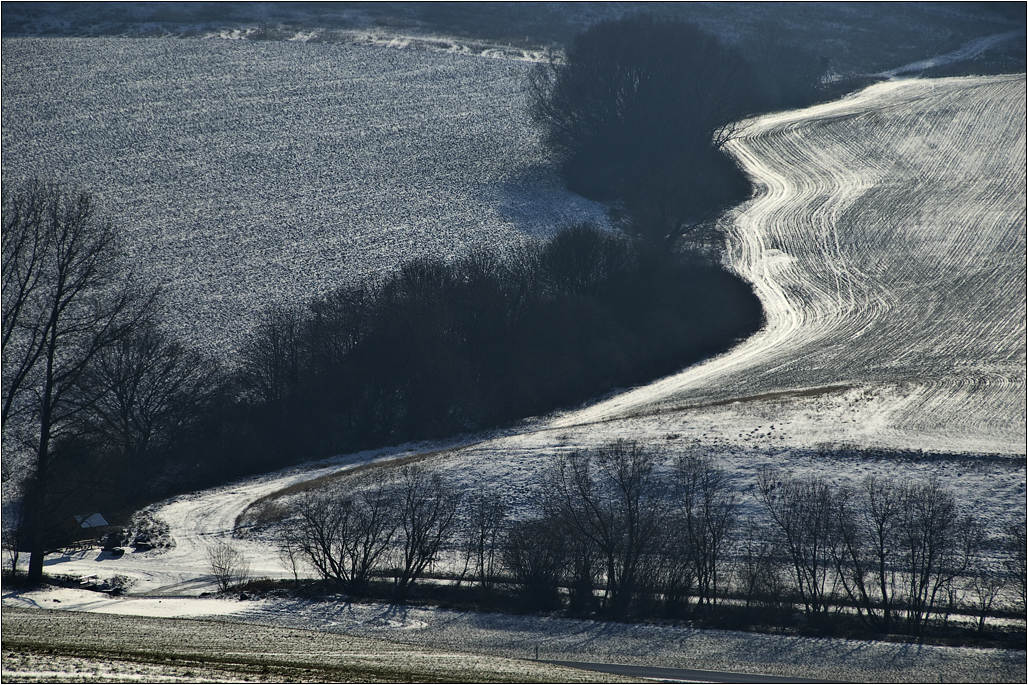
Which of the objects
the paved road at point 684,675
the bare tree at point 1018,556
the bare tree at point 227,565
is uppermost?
the bare tree at point 1018,556

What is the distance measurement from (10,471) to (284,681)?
90.8 feet

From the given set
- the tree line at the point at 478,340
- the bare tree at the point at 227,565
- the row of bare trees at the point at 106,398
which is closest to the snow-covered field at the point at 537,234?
the bare tree at the point at 227,565

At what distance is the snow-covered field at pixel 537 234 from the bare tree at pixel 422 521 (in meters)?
1.59

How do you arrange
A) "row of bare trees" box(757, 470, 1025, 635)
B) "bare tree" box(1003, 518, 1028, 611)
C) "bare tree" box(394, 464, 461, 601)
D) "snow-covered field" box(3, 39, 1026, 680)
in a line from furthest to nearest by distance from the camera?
1. "snow-covered field" box(3, 39, 1026, 680)
2. "bare tree" box(394, 464, 461, 601)
3. "bare tree" box(1003, 518, 1028, 611)
4. "row of bare trees" box(757, 470, 1025, 635)

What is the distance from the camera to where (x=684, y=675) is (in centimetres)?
1709

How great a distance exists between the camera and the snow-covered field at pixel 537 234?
25.8 metres

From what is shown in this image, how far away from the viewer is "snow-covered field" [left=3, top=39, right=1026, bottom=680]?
2578cm

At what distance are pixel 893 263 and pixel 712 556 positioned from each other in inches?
1706

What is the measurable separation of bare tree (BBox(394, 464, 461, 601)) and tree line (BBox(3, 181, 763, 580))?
34.8 feet

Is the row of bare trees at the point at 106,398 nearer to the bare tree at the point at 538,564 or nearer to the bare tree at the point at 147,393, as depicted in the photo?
the bare tree at the point at 147,393

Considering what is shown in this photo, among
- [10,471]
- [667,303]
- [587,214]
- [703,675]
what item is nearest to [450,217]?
[587,214]

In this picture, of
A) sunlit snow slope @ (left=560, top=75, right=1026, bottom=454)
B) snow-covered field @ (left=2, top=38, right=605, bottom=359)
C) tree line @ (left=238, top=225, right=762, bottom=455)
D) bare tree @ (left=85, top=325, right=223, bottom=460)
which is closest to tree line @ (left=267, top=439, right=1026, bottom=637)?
sunlit snow slope @ (left=560, top=75, right=1026, bottom=454)

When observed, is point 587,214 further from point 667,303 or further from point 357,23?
point 357,23

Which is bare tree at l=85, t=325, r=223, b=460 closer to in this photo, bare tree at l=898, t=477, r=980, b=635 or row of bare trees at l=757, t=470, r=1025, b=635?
row of bare trees at l=757, t=470, r=1025, b=635
